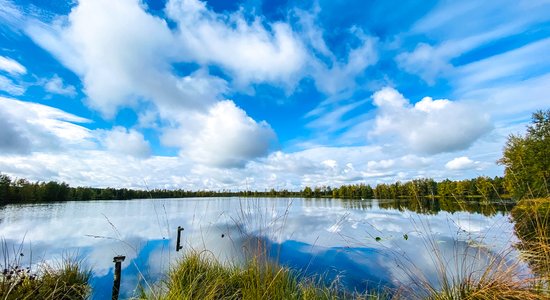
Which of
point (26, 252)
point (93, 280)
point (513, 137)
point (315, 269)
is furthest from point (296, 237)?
point (513, 137)

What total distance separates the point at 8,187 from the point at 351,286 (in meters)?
79.5

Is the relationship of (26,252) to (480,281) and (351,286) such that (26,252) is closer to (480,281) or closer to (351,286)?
(351,286)

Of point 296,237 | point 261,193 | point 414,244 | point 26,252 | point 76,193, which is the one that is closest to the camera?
point 261,193

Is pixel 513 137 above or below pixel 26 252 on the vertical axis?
above

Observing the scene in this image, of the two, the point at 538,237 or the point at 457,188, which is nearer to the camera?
the point at 538,237

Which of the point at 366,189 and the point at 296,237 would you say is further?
the point at 366,189

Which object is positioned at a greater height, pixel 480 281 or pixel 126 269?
pixel 480 281

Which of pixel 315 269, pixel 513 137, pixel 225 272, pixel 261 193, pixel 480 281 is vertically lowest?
pixel 315 269

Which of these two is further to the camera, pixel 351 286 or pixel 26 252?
pixel 26 252

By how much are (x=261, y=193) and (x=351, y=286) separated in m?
4.95

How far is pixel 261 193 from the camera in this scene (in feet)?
18.8

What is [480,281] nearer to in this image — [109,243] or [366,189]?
[109,243]

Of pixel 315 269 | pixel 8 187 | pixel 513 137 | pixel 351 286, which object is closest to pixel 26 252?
pixel 315 269

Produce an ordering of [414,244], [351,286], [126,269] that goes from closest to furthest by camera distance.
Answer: [351,286], [126,269], [414,244]
